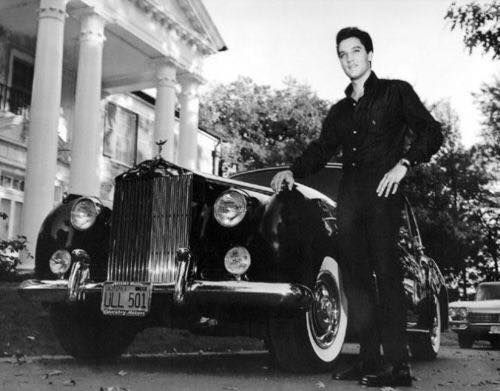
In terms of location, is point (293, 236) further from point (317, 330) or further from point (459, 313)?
point (459, 313)

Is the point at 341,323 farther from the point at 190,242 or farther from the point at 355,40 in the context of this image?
the point at 355,40

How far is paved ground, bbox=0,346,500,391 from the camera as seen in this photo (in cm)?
364

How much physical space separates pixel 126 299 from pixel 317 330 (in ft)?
4.16

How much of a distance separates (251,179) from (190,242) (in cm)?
209

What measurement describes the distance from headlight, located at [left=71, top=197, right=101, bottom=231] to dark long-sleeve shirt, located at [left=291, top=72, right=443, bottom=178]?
2.01m

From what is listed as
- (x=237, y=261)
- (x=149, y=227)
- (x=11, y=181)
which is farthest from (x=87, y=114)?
(x=237, y=261)

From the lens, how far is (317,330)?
14.3ft

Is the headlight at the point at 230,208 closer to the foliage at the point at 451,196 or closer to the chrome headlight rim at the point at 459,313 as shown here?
the chrome headlight rim at the point at 459,313

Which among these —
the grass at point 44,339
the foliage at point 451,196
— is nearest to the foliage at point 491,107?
the foliage at point 451,196

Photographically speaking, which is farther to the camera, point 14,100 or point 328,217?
point 14,100

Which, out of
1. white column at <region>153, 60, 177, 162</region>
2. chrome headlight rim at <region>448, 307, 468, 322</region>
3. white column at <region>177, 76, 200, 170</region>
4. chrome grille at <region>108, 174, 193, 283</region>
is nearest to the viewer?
chrome grille at <region>108, 174, 193, 283</region>

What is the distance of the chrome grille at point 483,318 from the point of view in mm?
12672

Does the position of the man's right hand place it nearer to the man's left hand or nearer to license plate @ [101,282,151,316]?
the man's left hand

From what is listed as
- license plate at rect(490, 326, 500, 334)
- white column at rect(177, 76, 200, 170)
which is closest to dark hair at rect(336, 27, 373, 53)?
license plate at rect(490, 326, 500, 334)
